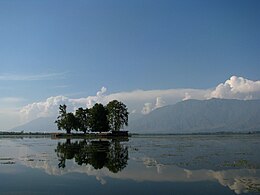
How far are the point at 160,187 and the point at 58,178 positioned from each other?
1005 cm

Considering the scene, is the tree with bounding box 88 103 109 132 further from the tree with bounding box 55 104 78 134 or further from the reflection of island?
the reflection of island

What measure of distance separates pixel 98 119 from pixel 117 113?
8551 mm

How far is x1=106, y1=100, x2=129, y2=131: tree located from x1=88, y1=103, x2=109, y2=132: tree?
8.82 feet

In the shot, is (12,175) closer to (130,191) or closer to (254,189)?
(130,191)

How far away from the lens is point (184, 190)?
23125mm

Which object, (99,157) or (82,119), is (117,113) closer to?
(82,119)

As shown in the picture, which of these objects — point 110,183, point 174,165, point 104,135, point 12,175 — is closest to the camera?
point 110,183

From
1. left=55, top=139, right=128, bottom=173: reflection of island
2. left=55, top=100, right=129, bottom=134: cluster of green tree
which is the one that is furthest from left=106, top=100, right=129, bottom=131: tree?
left=55, top=139, right=128, bottom=173: reflection of island

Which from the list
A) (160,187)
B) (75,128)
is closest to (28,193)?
(160,187)

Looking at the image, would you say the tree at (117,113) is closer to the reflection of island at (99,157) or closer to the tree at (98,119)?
the tree at (98,119)

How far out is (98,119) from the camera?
142250 millimetres

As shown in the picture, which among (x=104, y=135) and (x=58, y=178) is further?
(x=104, y=135)

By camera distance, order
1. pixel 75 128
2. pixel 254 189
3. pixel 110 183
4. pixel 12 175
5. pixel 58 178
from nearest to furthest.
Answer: pixel 254 189, pixel 110 183, pixel 58 178, pixel 12 175, pixel 75 128

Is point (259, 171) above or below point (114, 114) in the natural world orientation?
below
